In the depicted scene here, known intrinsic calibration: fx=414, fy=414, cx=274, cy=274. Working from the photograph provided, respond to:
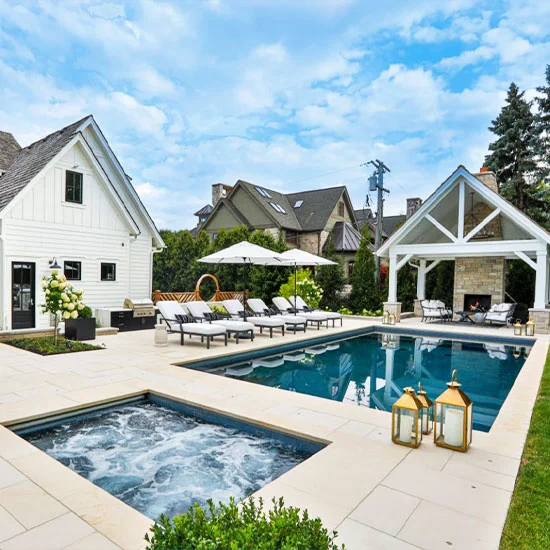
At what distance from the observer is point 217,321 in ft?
39.0

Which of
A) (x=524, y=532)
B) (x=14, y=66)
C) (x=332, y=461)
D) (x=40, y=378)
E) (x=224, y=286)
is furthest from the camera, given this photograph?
(x=224, y=286)

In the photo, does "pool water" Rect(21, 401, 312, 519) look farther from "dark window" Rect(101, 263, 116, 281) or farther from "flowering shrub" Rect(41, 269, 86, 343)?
"dark window" Rect(101, 263, 116, 281)

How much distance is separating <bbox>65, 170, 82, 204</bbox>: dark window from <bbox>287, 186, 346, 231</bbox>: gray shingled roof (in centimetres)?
1602

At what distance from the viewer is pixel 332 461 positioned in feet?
13.0

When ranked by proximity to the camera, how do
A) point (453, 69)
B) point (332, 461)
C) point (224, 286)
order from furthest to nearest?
point (224, 286), point (453, 69), point (332, 461)

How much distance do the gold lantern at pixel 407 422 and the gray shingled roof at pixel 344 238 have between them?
72.8 ft

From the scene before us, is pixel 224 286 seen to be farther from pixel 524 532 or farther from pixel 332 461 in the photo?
pixel 524 532

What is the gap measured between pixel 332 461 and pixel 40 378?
5262mm

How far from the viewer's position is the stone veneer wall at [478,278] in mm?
17641

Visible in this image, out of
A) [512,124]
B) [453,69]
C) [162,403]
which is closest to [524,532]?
[162,403]

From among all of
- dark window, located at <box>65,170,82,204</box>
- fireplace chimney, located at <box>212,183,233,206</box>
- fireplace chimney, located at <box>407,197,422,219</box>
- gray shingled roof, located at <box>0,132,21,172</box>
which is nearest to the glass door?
dark window, located at <box>65,170,82,204</box>

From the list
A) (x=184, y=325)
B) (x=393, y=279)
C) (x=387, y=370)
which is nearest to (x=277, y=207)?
(x=393, y=279)

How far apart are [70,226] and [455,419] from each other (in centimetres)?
1288

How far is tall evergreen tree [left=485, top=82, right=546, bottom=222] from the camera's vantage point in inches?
943
